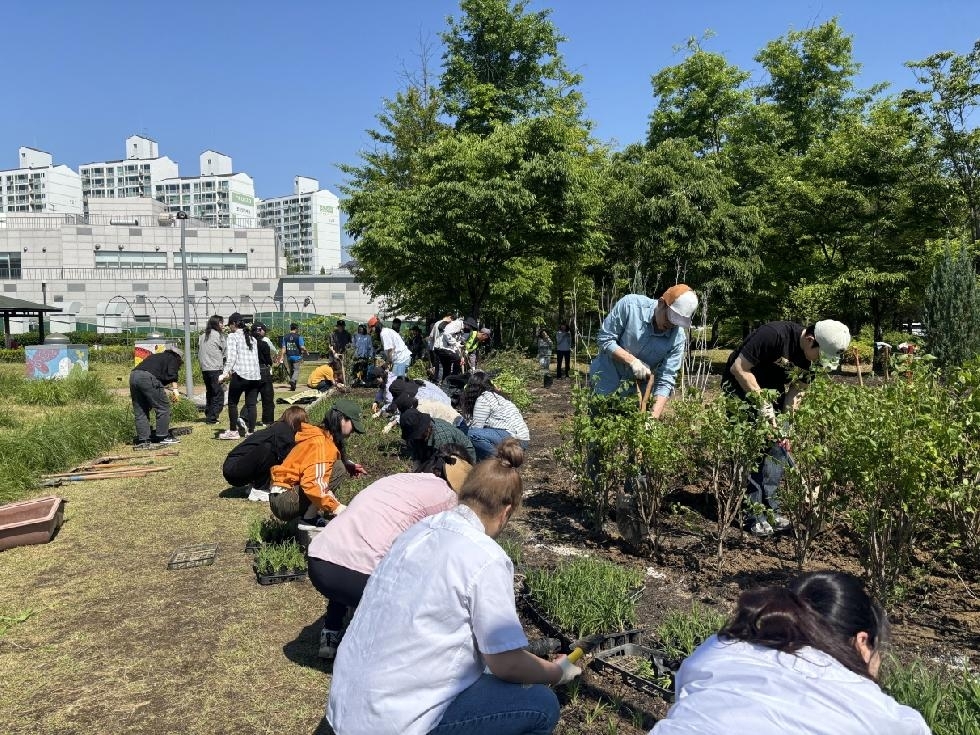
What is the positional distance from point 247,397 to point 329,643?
658 cm

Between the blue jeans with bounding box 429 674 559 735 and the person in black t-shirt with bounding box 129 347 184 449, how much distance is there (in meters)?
7.53

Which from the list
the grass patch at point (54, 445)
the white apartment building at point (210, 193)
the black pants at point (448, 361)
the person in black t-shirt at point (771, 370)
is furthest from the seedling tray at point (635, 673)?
the white apartment building at point (210, 193)

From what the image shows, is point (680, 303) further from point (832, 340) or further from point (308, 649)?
point (308, 649)

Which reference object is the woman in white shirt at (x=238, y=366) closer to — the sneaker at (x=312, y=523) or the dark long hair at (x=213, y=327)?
the dark long hair at (x=213, y=327)

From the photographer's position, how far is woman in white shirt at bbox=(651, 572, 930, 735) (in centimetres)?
141

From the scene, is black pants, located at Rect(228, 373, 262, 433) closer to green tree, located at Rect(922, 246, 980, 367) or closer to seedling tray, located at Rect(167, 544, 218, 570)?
seedling tray, located at Rect(167, 544, 218, 570)

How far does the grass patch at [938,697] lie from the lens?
91.7 inches

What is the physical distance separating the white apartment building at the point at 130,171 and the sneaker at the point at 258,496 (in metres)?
155

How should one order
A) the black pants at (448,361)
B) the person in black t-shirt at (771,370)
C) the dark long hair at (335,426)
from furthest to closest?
the black pants at (448,361) < the dark long hair at (335,426) < the person in black t-shirt at (771,370)

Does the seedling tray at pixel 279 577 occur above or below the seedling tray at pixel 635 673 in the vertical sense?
below

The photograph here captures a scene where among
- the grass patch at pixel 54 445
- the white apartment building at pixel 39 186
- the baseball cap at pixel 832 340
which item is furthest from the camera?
the white apartment building at pixel 39 186

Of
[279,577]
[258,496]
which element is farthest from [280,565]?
[258,496]

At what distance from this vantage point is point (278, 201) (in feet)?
554

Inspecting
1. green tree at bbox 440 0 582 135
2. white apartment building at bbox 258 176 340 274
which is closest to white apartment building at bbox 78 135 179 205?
white apartment building at bbox 258 176 340 274
